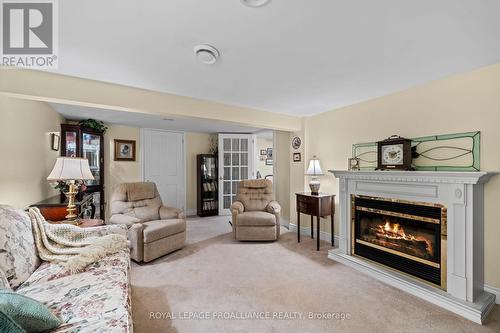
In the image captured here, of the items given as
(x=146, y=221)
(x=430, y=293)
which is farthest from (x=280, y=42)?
(x=146, y=221)

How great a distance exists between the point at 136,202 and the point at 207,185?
2.37m

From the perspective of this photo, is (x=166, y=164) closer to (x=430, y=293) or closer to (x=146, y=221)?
(x=146, y=221)

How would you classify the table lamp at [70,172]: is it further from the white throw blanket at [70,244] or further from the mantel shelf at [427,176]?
the mantel shelf at [427,176]

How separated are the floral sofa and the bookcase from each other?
3701 millimetres

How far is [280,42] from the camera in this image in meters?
1.69

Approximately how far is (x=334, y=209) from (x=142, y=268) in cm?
271

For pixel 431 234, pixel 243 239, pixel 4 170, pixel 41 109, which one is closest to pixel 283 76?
pixel 431 234

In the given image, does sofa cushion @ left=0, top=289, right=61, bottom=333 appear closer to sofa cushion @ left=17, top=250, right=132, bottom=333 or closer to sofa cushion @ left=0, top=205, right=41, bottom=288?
sofa cushion @ left=17, top=250, right=132, bottom=333

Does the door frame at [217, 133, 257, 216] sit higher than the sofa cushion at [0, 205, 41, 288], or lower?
higher

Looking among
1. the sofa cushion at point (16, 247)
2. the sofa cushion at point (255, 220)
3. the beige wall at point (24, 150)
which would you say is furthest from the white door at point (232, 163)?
the sofa cushion at point (16, 247)

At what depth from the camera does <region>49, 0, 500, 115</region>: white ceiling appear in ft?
4.39

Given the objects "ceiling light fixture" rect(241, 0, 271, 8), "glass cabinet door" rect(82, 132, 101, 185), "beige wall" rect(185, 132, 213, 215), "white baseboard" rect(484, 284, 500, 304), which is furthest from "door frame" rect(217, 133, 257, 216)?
"ceiling light fixture" rect(241, 0, 271, 8)

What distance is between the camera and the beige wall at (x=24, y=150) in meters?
2.18

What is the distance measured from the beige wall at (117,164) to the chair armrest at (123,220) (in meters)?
1.92
